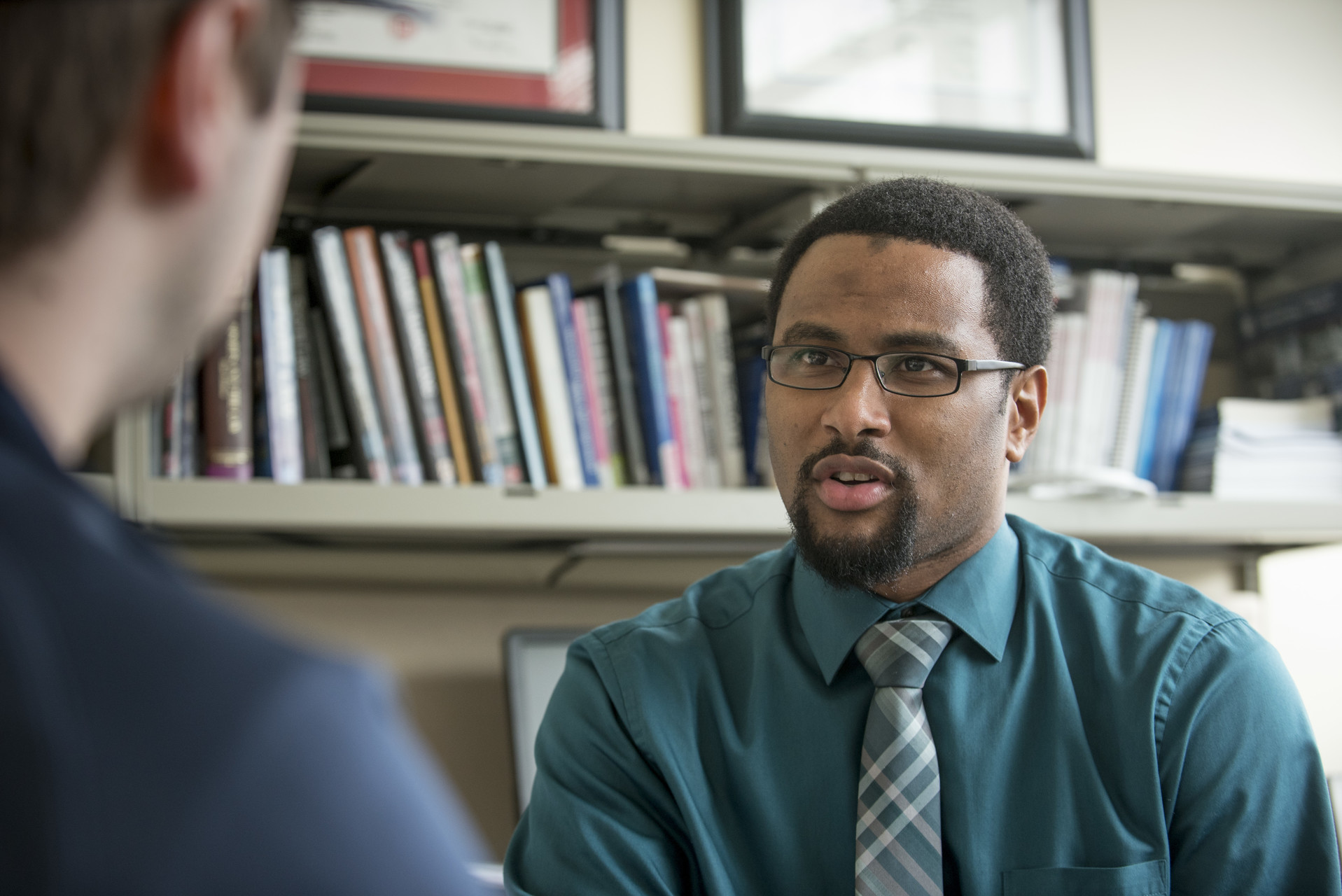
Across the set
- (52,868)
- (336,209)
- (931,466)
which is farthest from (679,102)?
(52,868)

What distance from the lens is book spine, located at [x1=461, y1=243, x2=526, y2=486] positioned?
1.42m

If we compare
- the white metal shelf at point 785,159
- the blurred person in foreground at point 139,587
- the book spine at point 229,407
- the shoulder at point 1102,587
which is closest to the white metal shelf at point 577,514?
the book spine at point 229,407

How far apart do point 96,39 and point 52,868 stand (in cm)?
24

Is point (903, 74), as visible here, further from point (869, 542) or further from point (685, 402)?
point (869, 542)

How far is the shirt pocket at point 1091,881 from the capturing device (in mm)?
957

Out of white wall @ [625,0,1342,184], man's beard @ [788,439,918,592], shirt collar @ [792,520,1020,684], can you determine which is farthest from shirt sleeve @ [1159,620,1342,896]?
white wall @ [625,0,1342,184]

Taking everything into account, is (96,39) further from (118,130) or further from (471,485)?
(471,485)

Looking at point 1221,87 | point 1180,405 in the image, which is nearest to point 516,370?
point 1180,405

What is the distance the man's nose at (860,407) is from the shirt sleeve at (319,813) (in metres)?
0.79

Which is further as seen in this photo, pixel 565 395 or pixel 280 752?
pixel 565 395

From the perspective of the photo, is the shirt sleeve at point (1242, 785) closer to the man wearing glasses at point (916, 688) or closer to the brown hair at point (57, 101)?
the man wearing glasses at point (916, 688)

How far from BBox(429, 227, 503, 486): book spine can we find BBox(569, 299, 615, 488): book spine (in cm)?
13

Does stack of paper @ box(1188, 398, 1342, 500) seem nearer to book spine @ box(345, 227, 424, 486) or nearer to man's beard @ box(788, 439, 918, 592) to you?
man's beard @ box(788, 439, 918, 592)

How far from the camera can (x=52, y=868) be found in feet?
0.97
